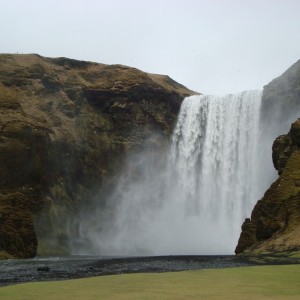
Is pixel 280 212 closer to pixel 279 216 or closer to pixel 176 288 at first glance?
pixel 279 216

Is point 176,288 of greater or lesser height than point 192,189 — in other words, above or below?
below

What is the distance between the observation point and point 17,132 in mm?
71438

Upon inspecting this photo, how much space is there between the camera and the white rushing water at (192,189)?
7294cm

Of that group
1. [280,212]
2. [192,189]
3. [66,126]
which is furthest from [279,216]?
[66,126]

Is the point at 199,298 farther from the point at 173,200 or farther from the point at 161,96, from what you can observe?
the point at 161,96

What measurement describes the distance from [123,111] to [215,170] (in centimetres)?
1934

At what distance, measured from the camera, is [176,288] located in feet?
56.4

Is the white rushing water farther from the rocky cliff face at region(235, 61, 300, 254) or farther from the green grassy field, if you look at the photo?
the green grassy field

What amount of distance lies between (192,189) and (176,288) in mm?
63008

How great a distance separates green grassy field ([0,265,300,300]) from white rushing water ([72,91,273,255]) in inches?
1902

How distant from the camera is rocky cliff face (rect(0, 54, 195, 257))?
233 ft

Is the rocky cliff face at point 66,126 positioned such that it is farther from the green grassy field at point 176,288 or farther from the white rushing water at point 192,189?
the green grassy field at point 176,288

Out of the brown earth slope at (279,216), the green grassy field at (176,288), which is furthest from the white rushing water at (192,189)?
the green grassy field at (176,288)

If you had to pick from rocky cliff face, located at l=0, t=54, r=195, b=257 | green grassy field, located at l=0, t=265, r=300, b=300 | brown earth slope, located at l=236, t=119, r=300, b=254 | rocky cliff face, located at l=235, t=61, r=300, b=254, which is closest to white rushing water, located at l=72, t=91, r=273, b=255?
rocky cliff face, located at l=0, t=54, r=195, b=257
